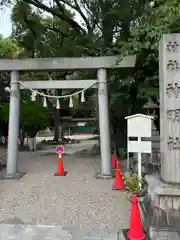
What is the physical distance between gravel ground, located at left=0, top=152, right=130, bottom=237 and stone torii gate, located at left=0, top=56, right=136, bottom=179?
30.1 inches

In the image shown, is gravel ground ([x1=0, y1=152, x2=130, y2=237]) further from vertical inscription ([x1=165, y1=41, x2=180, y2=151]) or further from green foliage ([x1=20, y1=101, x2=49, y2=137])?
green foliage ([x1=20, y1=101, x2=49, y2=137])

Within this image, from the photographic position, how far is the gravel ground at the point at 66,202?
4672 millimetres

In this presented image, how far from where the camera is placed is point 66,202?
227 inches

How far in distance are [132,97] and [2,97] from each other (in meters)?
14.6

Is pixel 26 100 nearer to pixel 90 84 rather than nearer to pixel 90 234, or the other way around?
pixel 90 84

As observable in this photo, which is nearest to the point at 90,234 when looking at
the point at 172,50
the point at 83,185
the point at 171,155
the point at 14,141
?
the point at 171,155

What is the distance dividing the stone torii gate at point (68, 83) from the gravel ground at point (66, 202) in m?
0.76

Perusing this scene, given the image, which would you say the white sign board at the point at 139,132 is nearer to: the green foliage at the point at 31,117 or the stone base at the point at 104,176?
the stone base at the point at 104,176

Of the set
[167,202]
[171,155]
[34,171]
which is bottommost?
[34,171]

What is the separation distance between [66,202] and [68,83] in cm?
409

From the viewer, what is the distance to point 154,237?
12.4ft

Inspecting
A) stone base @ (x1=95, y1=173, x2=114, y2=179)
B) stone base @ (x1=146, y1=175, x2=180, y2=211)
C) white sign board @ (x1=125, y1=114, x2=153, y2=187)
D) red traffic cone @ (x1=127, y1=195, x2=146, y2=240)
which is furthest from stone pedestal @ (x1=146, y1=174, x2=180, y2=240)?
stone base @ (x1=95, y1=173, x2=114, y2=179)

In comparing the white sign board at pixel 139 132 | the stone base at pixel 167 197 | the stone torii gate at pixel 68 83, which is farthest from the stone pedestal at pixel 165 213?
the stone torii gate at pixel 68 83

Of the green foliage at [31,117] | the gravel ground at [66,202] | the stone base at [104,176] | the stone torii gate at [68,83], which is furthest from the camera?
the green foliage at [31,117]
